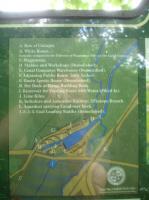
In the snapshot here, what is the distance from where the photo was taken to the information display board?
8.84 ft

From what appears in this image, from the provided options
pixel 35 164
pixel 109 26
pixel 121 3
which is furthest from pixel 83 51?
pixel 35 164

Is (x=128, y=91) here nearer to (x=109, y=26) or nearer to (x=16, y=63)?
(x=109, y=26)

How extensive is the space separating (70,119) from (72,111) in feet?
0.20

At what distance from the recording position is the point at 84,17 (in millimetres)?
2773

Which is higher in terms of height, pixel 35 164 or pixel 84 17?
pixel 84 17

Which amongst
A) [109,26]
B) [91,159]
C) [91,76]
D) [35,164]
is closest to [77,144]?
[91,159]

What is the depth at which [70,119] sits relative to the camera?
272cm

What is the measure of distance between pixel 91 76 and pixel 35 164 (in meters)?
0.77

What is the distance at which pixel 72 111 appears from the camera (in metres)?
2.72

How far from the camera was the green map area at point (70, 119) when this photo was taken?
269 centimetres

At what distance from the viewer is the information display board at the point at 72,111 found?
2.70 metres

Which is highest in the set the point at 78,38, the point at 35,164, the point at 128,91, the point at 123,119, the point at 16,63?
the point at 78,38

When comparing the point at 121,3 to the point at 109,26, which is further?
the point at 121,3

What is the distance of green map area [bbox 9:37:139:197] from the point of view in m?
2.69
